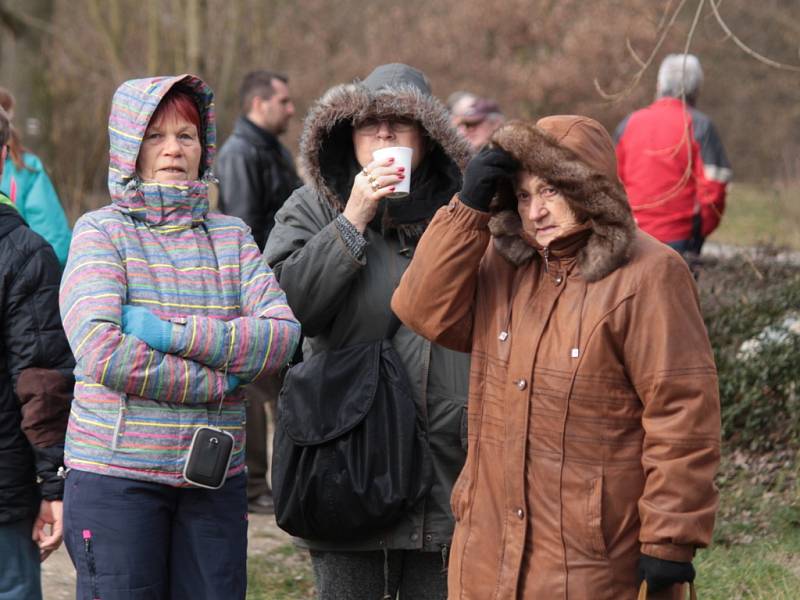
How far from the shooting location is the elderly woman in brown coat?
274 centimetres

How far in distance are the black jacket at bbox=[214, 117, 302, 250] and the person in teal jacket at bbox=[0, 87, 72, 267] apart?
1.44m

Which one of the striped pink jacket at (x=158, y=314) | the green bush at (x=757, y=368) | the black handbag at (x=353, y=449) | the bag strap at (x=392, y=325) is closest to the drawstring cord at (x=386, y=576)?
the black handbag at (x=353, y=449)

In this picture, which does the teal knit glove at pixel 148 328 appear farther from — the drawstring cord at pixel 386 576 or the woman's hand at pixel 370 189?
the drawstring cord at pixel 386 576

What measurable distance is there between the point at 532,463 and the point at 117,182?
1421 millimetres

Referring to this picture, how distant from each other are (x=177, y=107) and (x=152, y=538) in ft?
4.06

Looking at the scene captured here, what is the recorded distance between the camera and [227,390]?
330cm

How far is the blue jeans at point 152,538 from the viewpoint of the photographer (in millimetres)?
3195

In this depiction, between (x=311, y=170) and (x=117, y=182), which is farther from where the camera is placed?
(x=311, y=170)

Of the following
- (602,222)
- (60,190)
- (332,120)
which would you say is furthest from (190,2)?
(602,222)

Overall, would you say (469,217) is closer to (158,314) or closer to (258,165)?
(158,314)

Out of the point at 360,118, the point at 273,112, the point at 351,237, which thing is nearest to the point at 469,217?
the point at 351,237

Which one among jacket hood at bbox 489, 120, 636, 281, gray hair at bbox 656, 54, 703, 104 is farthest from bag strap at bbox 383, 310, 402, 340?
gray hair at bbox 656, 54, 703, 104

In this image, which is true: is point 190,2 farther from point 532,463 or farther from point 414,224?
point 532,463

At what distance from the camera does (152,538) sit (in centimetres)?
324
